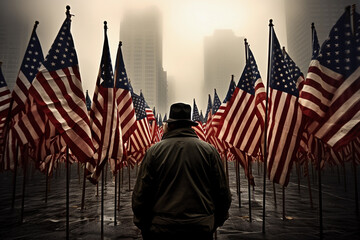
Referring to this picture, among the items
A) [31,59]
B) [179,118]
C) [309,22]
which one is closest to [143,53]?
[309,22]

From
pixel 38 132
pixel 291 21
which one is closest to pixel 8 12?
pixel 291 21

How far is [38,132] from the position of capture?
19.2 ft

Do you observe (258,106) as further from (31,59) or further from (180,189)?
(31,59)

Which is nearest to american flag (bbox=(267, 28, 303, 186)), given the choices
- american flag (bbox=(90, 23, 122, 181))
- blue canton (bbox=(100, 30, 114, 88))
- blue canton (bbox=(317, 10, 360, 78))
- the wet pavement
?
blue canton (bbox=(317, 10, 360, 78))

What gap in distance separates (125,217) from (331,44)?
799 cm

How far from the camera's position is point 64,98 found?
542 cm

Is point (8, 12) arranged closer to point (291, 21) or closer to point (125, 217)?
point (291, 21)

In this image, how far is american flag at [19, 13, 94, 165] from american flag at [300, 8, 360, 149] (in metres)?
5.29

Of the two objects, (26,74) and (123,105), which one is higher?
(26,74)

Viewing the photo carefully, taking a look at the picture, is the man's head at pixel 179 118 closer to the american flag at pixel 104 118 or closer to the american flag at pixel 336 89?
the american flag at pixel 104 118

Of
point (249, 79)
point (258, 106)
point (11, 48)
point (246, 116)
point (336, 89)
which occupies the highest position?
point (11, 48)

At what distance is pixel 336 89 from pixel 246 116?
8.98ft

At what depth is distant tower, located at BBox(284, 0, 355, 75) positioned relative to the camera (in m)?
134

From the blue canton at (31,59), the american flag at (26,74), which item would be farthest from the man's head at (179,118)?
the blue canton at (31,59)
